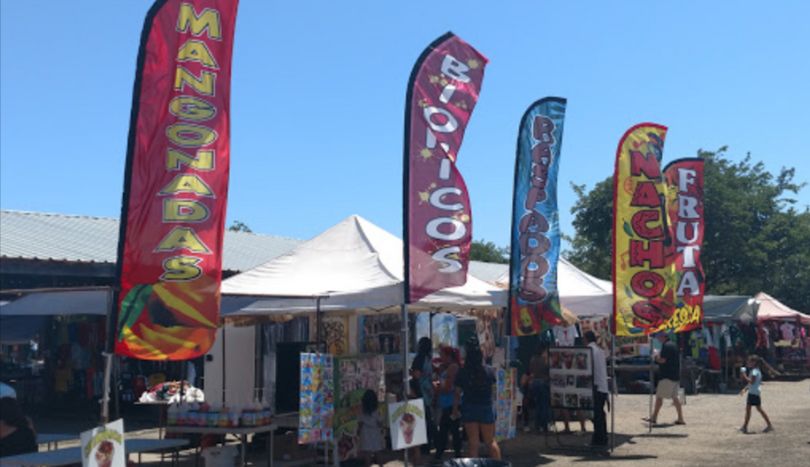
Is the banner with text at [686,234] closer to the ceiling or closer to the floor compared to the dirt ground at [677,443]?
closer to the ceiling

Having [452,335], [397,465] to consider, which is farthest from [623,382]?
[397,465]

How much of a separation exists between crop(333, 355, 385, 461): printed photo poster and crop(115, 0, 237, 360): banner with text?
4.26 meters

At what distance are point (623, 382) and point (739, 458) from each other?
554 inches

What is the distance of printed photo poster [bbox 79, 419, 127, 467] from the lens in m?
6.16

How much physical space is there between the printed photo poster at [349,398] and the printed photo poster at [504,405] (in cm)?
177

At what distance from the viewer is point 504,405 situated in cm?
1230

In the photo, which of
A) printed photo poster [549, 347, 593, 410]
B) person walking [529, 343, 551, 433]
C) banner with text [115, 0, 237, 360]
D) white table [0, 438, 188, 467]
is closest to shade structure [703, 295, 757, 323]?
person walking [529, 343, 551, 433]

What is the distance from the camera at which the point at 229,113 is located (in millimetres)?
7617

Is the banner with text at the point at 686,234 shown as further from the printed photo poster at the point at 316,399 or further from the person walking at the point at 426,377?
the printed photo poster at the point at 316,399

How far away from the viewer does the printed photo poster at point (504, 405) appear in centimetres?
1216

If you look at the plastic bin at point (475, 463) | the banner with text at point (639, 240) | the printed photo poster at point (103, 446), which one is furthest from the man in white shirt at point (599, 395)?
the printed photo poster at point (103, 446)

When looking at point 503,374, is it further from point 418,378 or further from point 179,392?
point 179,392

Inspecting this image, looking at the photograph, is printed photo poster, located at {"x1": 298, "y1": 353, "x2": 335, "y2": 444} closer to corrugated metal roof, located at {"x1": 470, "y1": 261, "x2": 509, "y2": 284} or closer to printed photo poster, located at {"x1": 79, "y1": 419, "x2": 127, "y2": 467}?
printed photo poster, located at {"x1": 79, "y1": 419, "x2": 127, "y2": 467}

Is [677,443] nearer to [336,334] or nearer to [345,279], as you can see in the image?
[336,334]
